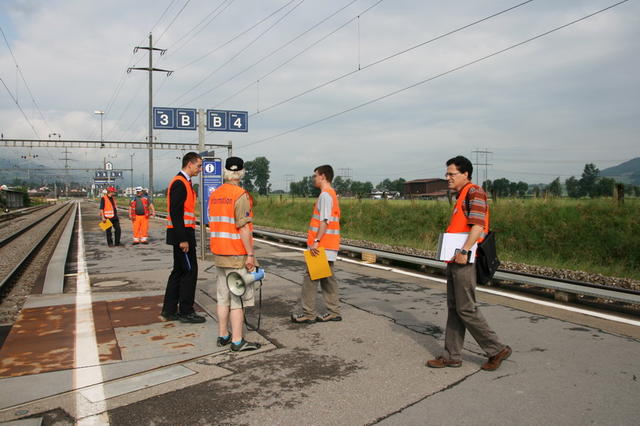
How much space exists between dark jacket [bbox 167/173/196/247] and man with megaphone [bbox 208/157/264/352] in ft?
3.83

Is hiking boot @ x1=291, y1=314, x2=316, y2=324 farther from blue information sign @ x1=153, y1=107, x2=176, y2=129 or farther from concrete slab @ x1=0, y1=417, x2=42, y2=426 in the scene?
blue information sign @ x1=153, y1=107, x2=176, y2=129

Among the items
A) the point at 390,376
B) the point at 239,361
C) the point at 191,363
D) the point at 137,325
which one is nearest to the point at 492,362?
the point at 390,376

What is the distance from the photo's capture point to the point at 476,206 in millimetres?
4180

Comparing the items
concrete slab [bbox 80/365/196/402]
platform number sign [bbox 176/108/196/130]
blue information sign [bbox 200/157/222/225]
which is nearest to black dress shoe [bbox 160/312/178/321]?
concrete slab [bbox 80/365/196/402]

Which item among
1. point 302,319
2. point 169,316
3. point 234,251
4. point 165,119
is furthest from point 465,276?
point 165,119

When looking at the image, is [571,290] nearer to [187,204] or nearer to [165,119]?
[187,204]

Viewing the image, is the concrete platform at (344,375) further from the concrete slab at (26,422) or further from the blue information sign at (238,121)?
the blue information sign at (238,121)

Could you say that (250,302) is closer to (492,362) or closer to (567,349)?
(492,362)

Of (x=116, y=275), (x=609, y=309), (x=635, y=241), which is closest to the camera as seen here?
(x=609, y=309)

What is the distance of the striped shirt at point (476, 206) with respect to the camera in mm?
4168

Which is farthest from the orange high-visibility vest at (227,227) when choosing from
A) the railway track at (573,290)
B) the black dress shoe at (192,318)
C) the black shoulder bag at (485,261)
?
the railway track at (573,290)

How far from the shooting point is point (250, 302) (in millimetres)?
4926

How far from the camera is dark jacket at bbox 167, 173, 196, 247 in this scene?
6.00 m

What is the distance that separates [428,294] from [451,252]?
3.77m
